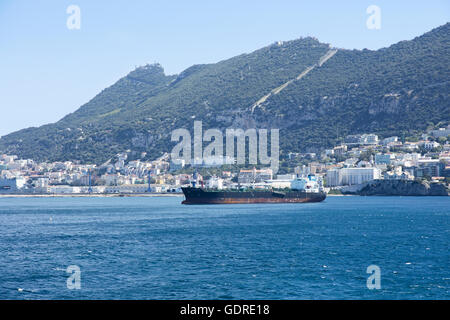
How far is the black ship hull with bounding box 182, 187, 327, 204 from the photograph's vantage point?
10656cm

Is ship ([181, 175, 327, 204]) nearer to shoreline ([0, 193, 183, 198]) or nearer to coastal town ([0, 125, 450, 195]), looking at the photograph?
coastal town ([0, 125, 450, 195])

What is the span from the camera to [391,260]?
111 ft

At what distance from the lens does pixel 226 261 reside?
1305 inches

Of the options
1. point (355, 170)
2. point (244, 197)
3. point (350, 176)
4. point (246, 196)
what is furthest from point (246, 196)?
point (350, 176)

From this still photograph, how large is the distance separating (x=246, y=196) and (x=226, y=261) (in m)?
78.2

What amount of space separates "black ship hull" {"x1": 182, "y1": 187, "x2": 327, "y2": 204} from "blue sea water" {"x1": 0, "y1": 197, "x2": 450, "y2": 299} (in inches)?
2023

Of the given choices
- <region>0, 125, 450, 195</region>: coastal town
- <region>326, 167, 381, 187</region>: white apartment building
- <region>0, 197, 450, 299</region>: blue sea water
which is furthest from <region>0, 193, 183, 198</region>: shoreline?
<region>0, 197, 450, 299</region>: blue sea water

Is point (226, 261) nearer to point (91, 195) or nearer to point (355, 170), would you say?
point (355, 170)

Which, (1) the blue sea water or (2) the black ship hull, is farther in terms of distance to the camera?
(2) the black ship hull

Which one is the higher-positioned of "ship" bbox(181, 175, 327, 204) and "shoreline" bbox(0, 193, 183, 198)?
"ship" bbox(181, 175, 327, 204)

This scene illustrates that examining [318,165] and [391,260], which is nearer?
[391,260]
